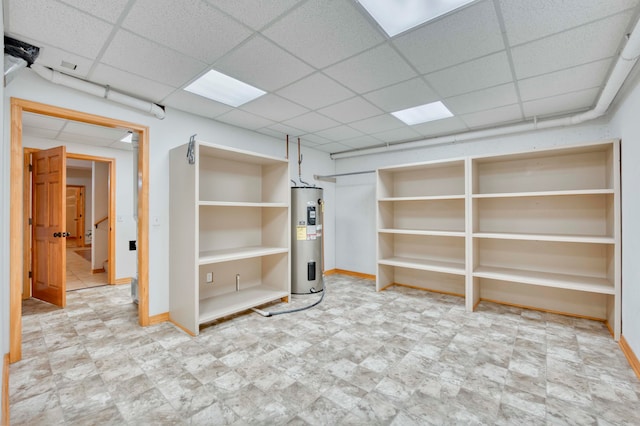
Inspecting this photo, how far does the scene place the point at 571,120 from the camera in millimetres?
3346

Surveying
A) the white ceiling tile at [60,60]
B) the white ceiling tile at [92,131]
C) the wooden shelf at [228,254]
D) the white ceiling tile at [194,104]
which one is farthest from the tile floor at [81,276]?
the white ceiling tile at [60,60]

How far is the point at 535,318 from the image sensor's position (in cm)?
339

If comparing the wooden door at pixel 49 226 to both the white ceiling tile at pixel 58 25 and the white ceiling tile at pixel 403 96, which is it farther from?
the white ceiling tile at pixel 403 96

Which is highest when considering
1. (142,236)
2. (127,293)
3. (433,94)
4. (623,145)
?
(433,94)

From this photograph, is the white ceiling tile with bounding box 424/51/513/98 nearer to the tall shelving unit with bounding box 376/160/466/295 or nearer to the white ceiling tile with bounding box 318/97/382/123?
the white ceiling tile with bounding box 318/97/382/123

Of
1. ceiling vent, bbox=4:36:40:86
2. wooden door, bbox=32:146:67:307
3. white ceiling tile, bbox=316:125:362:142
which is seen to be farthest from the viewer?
white ceiling tile, bbox=316:125:362:142

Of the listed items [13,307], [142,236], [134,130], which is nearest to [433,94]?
[134,130]

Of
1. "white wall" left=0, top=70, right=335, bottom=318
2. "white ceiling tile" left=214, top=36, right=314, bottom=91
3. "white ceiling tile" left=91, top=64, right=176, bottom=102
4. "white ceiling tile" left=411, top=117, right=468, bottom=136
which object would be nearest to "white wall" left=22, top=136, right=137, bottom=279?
"white wall" left=0, top=70, right=335, bottom=318

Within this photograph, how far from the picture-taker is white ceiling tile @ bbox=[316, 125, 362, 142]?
423cm

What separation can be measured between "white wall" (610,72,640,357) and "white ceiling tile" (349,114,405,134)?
2191 mm

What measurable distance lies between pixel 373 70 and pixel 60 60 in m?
2.63

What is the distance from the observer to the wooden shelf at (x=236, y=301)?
3.14 meters

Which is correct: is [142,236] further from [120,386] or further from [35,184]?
[35,184]

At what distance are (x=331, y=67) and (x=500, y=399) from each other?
112 inches
